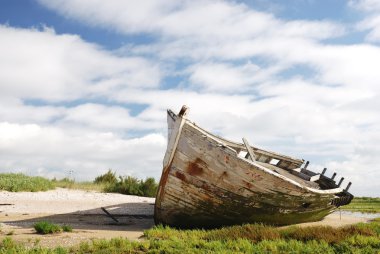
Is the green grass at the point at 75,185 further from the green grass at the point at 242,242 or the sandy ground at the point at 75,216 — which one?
the green grass at the point at 242,242

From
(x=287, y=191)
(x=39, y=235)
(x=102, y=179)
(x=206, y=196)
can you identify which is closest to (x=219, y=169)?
(x=206, y=196)

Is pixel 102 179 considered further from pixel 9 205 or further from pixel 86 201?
pixel 9 205

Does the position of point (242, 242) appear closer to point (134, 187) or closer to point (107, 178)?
point (134, 187)

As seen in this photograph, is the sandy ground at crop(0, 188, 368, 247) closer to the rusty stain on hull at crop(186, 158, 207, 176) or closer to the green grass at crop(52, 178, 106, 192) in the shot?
the green grass at crop(52, 178, 106, 192)

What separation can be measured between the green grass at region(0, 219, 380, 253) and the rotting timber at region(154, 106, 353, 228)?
895mm

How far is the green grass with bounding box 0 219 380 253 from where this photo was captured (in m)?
7.26

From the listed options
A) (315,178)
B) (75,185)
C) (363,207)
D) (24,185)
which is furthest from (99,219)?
(363,207)

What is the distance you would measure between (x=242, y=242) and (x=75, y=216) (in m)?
7.20

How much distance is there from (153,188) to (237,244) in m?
14.8

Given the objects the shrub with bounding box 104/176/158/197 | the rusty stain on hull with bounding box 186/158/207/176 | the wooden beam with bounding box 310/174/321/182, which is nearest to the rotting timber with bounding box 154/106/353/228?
the rusty stain on hull with bounding box 186/158/207/176

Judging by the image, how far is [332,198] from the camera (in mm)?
12250

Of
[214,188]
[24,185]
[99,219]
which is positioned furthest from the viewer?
[24,185]

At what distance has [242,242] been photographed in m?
7.88

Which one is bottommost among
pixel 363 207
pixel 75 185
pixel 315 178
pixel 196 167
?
pixel 363 207
